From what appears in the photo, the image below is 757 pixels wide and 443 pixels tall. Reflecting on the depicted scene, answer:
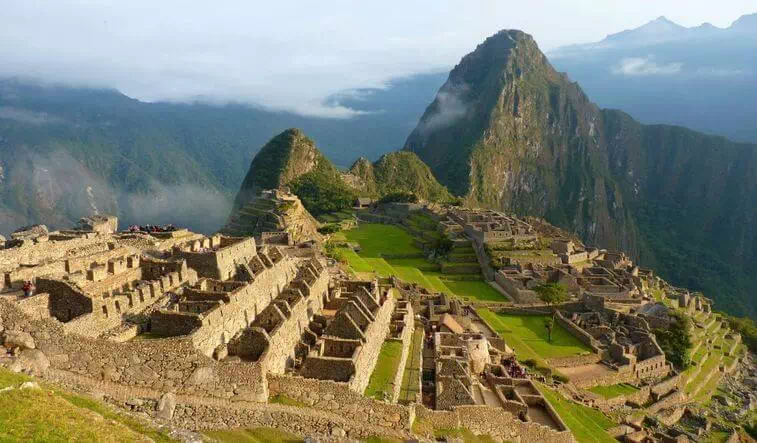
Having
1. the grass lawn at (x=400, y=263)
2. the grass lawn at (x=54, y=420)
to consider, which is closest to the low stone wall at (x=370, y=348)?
the grass lawn at (x=54, y=420)

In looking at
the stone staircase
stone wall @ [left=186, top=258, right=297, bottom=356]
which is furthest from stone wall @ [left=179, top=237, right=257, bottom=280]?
the stone staircase

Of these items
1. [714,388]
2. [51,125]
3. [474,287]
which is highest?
[51,125]

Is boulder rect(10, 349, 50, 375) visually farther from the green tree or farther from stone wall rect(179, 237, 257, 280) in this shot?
the green tree

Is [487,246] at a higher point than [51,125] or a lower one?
lower

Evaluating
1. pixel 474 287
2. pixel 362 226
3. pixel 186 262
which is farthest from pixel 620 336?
pixel 362 226

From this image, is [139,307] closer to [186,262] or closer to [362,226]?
[186,262]

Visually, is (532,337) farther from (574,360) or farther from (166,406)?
(166,406)

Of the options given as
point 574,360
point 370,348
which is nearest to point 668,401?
point 574,360
